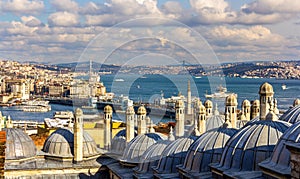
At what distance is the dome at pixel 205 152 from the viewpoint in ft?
39.7

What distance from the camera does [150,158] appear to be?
1512cm

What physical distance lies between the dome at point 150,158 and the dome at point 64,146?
4031 millimetres

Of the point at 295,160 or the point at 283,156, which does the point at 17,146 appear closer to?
the point at 283,156

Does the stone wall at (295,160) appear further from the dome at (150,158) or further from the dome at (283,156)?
the dome at (150,158)

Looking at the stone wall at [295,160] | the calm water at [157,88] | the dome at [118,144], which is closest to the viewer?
the stone wall at [295,160]

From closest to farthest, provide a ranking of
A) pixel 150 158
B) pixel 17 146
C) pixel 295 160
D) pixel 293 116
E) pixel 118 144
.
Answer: pixel 295 160
pixel 293 116
pixel 150 158
pixel 17 146
pixel 118 144

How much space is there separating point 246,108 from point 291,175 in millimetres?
13306

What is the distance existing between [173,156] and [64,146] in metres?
6.38

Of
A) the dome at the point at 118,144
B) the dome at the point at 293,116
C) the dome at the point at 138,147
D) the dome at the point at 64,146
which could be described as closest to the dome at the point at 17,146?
the dome at the point at 64,146

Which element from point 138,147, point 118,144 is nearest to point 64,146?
point 118,144

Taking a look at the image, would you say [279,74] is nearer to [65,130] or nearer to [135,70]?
[135,70]

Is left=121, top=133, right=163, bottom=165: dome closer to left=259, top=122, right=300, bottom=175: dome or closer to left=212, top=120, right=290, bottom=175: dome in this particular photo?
left=212, top=120, right=290, bottom=175: dome

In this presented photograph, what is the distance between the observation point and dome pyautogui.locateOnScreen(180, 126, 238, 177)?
1211 centimetres

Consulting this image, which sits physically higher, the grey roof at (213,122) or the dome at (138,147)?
the grey roof at (213,122)
